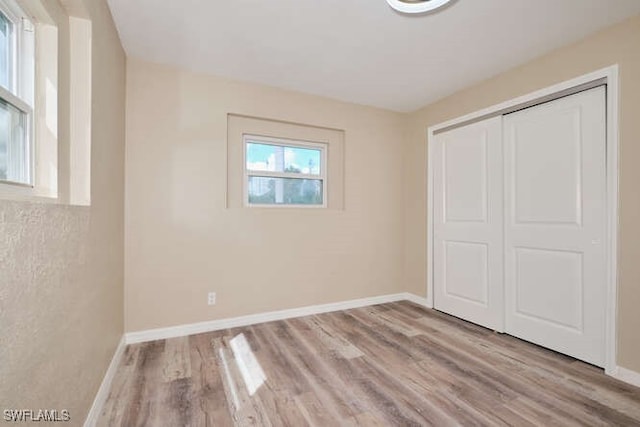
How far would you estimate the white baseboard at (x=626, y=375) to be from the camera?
1895 mm

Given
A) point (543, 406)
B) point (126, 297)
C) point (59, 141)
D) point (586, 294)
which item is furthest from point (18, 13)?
point (586, 294)

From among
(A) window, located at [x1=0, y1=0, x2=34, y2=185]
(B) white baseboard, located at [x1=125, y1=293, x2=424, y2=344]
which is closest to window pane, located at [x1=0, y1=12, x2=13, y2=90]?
(A) window, located at [x1=0, y1=0, x2=34, y2=185]

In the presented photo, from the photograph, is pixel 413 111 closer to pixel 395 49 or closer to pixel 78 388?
pixel 395 49

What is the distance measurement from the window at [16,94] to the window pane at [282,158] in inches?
76.2

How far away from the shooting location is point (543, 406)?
1694mm

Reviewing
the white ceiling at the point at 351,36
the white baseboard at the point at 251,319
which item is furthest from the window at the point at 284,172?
the white baseboard at the point at 251,319

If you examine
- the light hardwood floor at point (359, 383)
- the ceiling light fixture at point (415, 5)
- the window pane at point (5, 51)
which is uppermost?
the ceiling light fixture at point (415, 5)

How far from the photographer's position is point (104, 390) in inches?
68.6

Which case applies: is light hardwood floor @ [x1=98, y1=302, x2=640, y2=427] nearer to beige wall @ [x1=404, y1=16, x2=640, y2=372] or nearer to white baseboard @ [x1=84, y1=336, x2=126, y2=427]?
white baseboard @ [x1=84, y1=336, x2=126, y2=427]

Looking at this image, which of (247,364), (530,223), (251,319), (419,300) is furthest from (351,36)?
(419,300)

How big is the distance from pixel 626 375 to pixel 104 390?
3.39 meters

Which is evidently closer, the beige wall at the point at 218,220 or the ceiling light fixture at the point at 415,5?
the ceiling light fixture at the point at 415,5

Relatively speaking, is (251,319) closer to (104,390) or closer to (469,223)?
(104,390)

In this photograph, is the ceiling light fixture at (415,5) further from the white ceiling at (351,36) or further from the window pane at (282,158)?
the window pane at (282,158)
